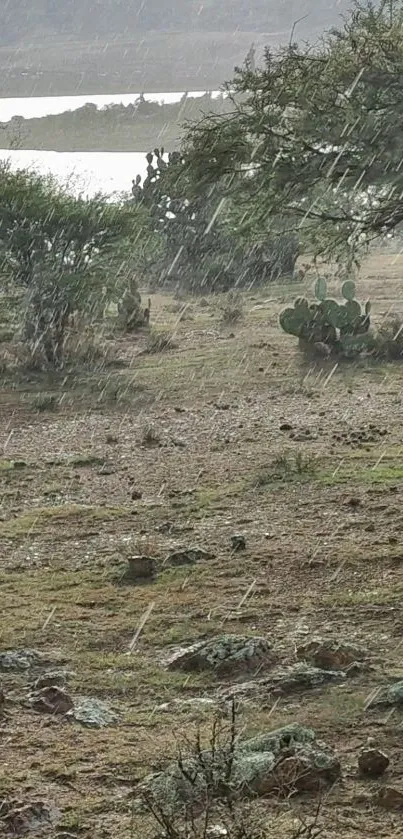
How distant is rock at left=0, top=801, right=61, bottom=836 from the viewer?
4.21 metres

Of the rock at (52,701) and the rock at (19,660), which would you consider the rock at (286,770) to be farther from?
the rock at (19,660)

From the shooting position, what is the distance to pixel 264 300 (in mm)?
26297

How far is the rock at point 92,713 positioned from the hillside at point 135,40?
96281 mm

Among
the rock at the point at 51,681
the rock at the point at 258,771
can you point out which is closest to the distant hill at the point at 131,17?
the rock at the point at 51,681

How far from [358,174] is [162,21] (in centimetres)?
13713

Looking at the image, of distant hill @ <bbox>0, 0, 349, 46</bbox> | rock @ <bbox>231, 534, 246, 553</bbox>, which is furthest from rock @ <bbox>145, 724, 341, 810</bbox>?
distant hill @ <bbox>0, 0, 349, 46</bbox>

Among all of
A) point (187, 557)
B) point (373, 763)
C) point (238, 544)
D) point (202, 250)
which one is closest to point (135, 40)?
point (202, 250)

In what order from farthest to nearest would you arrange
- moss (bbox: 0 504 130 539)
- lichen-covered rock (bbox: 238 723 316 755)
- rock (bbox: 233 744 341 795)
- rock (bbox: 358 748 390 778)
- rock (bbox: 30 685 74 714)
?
moss (bbox: 0 504 130 539) < rock (bbox: 30 685 74 714) < lichen-covered rock (bbox: 238 723 316 755) < rock (bbox: 358 748 390 778) < rock (bbox: 233 744 341 795)

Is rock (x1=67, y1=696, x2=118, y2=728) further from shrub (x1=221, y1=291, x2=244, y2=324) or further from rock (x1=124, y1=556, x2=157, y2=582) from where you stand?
shrub (x1=221, y1=291, x2=244, y2=324)

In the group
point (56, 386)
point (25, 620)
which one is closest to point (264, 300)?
point (56, 386)

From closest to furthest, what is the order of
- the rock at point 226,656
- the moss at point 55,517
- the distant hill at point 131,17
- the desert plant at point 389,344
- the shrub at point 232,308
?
the rock at point 226,656 → the moss at point 55,517 → the desert plant at point 389,344 → the shrub at point 232,308 → the distant hill at point 131,17

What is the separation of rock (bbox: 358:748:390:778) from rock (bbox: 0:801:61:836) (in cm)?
116

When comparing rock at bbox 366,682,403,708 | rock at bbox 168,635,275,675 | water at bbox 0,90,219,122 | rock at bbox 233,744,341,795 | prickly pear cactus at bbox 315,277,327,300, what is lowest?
rock at bbox 168,635,275,675

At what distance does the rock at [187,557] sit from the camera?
8320mm
